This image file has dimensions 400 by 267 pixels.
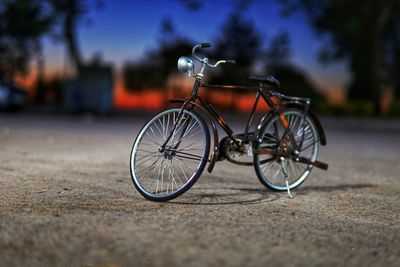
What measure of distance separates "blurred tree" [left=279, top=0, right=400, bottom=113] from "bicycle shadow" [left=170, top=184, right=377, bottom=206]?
94.4 feet

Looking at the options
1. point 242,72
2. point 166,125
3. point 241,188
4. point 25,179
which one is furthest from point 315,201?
point 242,72

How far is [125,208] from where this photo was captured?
15.8 feet

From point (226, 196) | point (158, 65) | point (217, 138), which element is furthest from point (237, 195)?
point (158, 65)

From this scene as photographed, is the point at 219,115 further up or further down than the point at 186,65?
further down

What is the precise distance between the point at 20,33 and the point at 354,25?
2010cm

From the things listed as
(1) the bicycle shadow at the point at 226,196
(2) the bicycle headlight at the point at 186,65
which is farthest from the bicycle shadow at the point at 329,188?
(2) the bicycle headlight at the point at 186,65

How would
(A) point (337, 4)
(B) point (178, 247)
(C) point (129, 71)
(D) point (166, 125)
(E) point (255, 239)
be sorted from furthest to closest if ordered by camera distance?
(C) point (129, 71) < (A) point (337, 4) < (D) point (166, 125) < (E) point (255, 239) < (B) point (178, 247)

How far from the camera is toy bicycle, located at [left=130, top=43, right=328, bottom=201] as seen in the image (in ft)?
17.8

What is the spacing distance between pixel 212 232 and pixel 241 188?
2.28 m

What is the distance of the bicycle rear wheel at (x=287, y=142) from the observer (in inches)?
237

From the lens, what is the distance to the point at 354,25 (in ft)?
120

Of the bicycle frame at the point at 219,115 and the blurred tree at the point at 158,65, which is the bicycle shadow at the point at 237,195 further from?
the blurred tree at the point at 158,65

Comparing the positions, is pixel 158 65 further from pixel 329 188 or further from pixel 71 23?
pixel 329 188

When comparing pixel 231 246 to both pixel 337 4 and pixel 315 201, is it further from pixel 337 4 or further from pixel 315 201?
pixel 337 4
